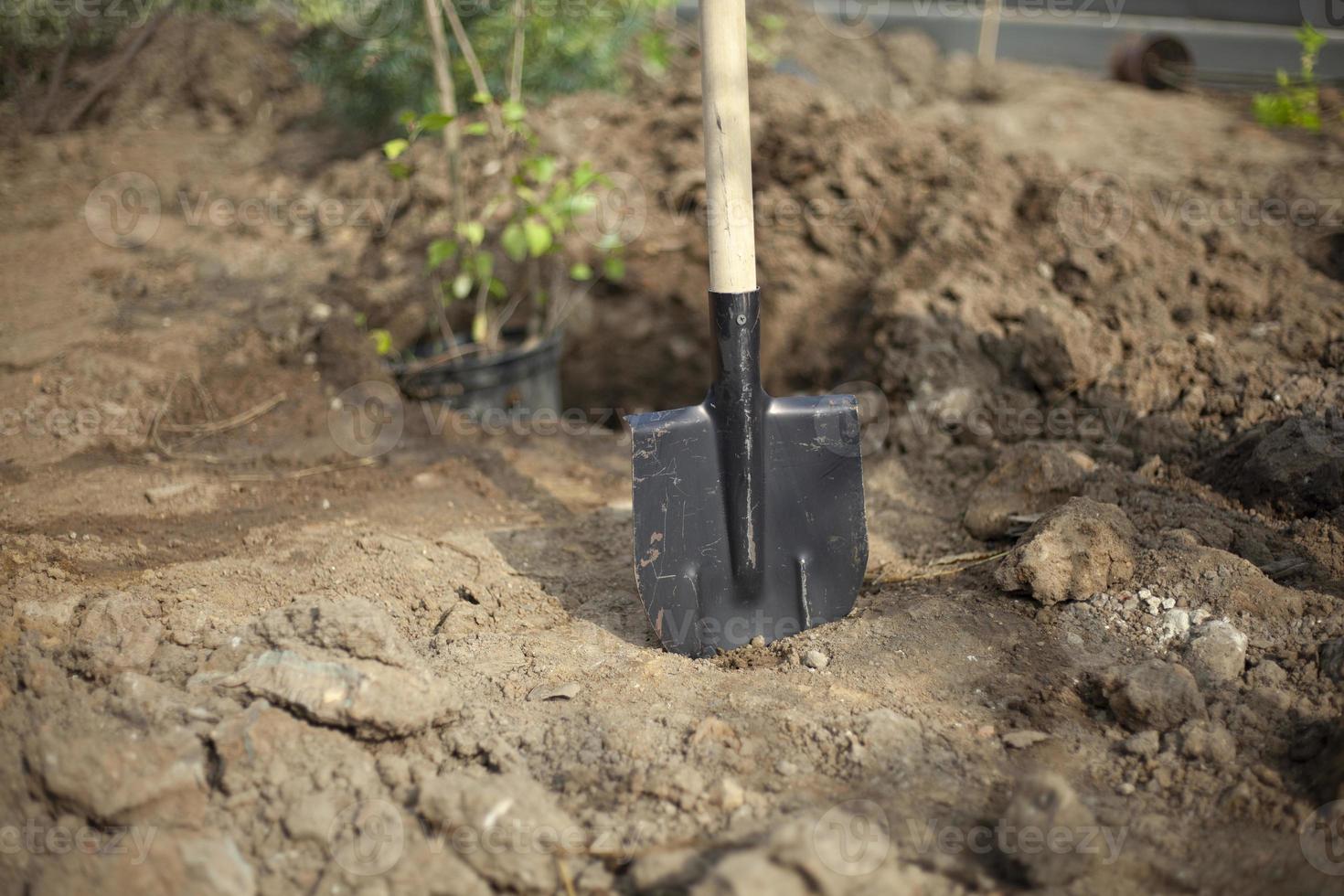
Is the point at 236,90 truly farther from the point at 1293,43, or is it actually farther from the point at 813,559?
the point at 1293,43

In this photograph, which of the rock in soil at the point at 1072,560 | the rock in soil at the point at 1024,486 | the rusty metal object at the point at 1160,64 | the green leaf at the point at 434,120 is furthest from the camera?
the rusty metal object at the point at 1160,64

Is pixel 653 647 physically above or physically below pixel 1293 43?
below

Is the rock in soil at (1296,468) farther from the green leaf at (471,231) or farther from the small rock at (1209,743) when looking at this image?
the green leaf at (471,231)

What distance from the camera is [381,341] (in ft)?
11.7

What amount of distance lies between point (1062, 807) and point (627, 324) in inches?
135

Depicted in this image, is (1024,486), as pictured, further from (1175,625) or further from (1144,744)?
(1144,744)

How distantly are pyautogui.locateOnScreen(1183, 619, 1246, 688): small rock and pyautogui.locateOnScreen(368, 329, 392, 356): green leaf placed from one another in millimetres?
2917

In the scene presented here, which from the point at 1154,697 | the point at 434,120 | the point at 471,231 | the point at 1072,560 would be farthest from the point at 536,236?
the point at 1154,697

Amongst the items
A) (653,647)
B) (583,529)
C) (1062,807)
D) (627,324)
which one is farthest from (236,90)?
(1062,807)

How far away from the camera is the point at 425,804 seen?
1665mm

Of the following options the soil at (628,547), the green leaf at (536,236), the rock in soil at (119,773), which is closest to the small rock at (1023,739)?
the soil at (628,547)

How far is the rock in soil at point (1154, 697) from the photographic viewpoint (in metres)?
1.82

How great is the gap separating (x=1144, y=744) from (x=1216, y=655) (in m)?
0.33

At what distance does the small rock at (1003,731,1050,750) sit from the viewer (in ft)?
6.04
